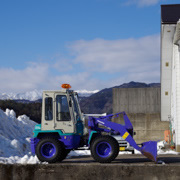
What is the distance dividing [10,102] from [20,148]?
4307 centimetres

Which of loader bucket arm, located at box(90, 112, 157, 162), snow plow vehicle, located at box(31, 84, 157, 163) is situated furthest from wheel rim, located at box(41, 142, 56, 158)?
loader bucket arm, located at box(90, 112, 157, 162)

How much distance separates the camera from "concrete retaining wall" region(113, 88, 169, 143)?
1115 inches

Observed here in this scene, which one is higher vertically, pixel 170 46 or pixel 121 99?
pixel 170 46

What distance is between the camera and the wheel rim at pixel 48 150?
12211 mm

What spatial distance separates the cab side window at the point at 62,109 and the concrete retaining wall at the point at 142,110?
16.7 metres

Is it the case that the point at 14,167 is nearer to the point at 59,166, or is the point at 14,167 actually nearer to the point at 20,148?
the point at 59,166

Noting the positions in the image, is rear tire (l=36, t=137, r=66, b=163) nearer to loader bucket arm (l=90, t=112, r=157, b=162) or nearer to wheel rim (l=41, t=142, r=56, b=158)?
wheel rim (l=41, t=142, r=56, b=158)

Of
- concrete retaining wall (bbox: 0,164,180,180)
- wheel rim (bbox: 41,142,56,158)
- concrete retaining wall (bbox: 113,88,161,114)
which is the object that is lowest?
concrete retaining wall (bbox: 0,164,180,180)

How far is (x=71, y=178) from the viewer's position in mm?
8156

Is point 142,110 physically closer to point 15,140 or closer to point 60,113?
point 15,140

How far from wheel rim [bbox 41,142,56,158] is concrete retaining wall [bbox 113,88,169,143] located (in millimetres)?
16861

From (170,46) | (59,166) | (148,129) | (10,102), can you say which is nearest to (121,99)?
(148,129)

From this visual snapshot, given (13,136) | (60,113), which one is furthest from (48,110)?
(13,136)

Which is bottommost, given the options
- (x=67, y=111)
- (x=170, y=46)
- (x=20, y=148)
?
(x=20, y=148)
